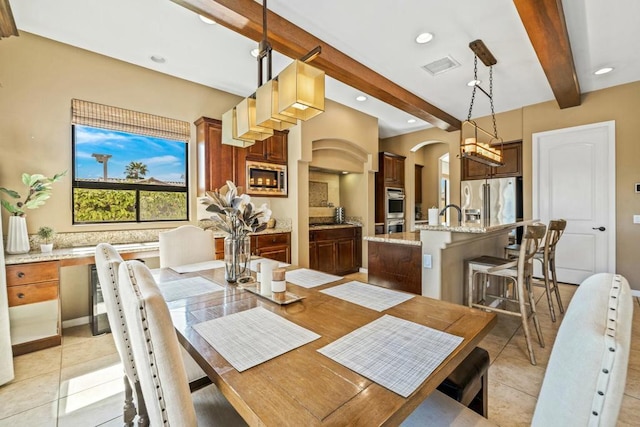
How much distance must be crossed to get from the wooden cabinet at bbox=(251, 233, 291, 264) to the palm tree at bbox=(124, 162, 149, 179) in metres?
1.55

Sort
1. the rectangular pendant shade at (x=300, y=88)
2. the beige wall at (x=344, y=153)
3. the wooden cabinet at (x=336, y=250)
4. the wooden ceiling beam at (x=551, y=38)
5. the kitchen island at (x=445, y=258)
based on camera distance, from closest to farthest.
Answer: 1. the rectangular pendant shade at (x=300, y=88)
2. the wooden ceiling beam at (x=551, y=38)
3. the kitchen island at (x=445, y=258)
4. the beige wall at (x=344, y=153)
5. the wooden cabinet at (x=336, y=250)

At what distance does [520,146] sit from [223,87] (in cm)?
486

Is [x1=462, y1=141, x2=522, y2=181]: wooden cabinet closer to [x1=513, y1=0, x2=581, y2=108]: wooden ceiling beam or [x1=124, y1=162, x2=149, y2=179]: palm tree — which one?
[x1=513, y1=0, x2=581, y2=108]: wooden ceiling beam

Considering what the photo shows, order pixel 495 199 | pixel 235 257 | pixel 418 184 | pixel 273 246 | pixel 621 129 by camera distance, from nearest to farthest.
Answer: pixel 235 257
pixel 621 129
pixel 273 246
pixel 495 199
pixel 418 184

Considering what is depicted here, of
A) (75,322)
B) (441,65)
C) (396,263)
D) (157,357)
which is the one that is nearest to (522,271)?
(396,263)

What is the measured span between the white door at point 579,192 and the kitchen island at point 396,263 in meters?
3.12

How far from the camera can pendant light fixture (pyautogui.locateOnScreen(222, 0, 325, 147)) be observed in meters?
1.63

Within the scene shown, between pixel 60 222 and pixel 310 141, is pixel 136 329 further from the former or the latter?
pixel 310 141

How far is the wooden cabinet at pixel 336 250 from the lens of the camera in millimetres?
4695

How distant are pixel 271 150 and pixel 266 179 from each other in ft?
1.44

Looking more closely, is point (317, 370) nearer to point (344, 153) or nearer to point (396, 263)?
point (396, 263)

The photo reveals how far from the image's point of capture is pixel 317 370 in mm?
839

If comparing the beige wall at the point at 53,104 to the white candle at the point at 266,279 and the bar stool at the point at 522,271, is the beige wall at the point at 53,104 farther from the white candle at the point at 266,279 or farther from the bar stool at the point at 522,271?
the bar stool at the point at 522,271

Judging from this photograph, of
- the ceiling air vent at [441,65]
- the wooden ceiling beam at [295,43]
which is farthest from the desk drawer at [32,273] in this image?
the ceiling air vent at [441,65]
